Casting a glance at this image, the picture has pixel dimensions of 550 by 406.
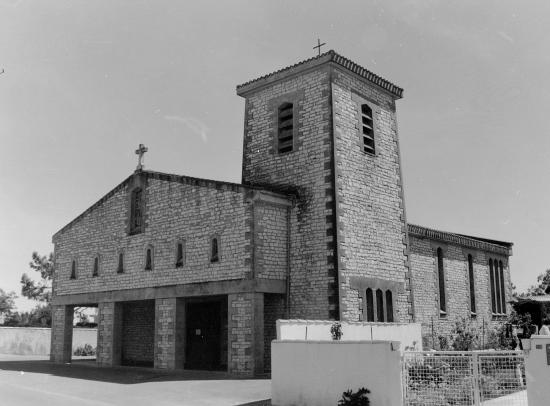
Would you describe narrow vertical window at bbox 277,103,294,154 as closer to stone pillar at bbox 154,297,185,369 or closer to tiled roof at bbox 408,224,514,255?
tiled roof at bbox 408,224,514,255

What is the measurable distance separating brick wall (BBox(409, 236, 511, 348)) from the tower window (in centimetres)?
919

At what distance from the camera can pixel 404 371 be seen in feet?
37.0

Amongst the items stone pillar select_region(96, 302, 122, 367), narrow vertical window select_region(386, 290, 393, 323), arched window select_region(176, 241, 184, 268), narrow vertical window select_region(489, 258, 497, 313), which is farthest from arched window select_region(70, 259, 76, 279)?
narrow vertical window select_region(489, 258, 497, 313)

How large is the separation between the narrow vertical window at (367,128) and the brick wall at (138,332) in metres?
10.8

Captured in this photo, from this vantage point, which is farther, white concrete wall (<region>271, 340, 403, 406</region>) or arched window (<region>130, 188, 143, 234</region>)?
arched window (<region>130, 188, 143, 234</region>)

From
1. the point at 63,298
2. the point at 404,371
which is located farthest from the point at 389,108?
the point at 63,298

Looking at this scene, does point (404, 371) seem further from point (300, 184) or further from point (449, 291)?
point (449, 291)

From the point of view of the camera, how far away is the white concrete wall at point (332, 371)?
11.2 metres

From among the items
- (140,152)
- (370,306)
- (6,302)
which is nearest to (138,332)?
(140,152)

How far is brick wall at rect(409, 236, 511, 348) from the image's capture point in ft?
80.1

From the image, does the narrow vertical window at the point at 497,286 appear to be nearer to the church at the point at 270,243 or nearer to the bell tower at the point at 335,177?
the church at the point at 270,243

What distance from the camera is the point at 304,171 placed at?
20812 mm

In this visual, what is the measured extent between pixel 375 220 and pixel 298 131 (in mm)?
4120

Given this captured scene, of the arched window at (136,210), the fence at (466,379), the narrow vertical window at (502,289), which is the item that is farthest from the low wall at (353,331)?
the narrow vertical window at (502,289)
